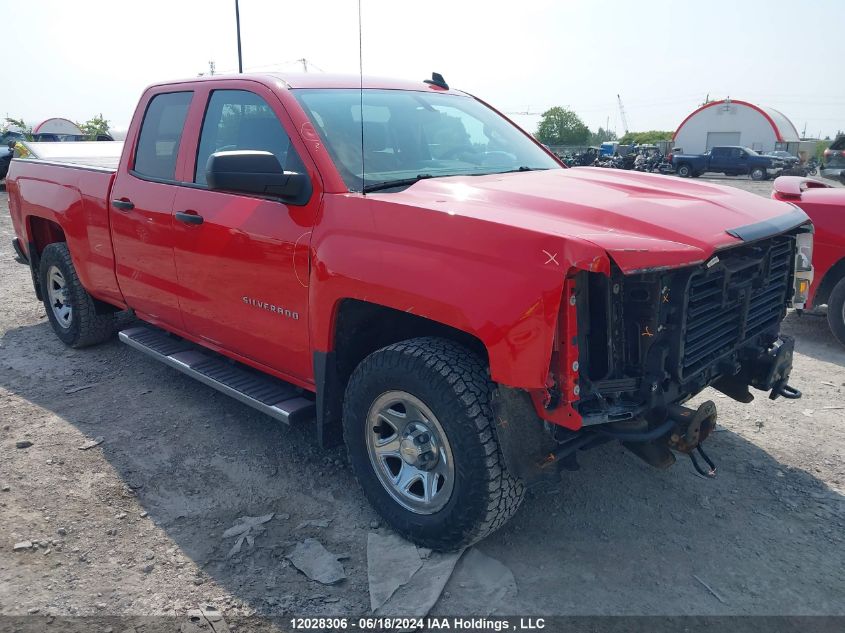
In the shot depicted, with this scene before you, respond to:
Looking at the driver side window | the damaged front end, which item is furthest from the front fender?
the driver side window

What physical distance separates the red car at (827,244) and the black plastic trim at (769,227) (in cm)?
256

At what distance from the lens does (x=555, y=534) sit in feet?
10.5

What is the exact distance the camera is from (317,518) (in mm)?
3318

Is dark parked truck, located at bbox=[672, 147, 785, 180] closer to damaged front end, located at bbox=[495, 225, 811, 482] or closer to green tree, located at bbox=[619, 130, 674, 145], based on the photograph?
damaged front end, located at bbox=[495, 225, 811, 482]

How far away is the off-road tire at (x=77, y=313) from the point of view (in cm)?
546

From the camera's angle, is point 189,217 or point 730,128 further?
point 730,128

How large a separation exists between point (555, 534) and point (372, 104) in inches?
94.0

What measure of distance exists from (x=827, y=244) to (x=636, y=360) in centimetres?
390

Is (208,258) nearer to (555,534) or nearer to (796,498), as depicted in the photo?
(555,534)

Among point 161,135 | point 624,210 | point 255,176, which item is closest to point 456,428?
point 624,210

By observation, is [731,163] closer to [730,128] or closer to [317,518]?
[730,128]

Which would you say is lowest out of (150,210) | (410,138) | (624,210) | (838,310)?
(838,310)

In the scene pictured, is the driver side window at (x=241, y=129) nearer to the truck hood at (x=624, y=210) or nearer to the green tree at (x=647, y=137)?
the truck hood at (x=624, y=210)

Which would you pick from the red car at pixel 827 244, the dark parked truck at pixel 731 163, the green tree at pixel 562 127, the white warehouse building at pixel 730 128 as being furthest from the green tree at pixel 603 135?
the red car at pixel 827 244
